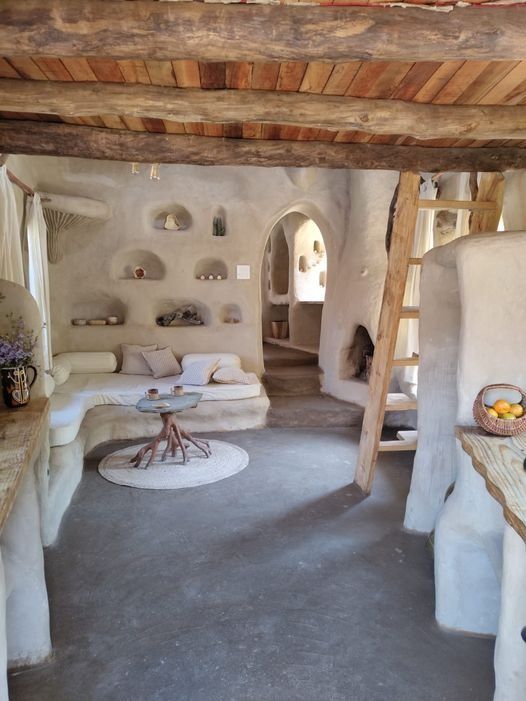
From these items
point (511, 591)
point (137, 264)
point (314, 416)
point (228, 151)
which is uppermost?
point (228, 151)

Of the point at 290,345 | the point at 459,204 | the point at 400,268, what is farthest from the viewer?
the point at 290,345

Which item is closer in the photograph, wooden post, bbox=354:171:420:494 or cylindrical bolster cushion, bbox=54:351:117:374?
wooden post, bbox=354:171:420:494

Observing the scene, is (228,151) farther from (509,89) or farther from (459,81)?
(509,89)

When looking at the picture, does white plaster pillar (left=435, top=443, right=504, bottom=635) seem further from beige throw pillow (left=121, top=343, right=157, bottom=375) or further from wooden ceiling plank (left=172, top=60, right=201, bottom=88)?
beige throw pillow (left=121, top=343, right=157, bottom=375)

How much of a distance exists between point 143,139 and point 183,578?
2.60 meters

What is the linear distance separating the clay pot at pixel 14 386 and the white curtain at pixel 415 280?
371 cm

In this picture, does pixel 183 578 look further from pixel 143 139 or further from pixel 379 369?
pixel 143 139

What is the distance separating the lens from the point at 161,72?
2139mm

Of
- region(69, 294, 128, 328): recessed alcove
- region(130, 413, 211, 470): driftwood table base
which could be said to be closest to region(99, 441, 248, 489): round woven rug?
region(130, 413, 211, 470): driftwood table base

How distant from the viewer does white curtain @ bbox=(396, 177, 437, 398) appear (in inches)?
199

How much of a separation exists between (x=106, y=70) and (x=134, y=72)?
121 millimetres

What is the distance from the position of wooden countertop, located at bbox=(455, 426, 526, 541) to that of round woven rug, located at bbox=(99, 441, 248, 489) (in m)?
2.55

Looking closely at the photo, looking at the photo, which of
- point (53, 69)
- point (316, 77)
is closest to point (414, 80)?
point (316, 77)

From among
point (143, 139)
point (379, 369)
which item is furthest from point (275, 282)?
point (143, 139)
